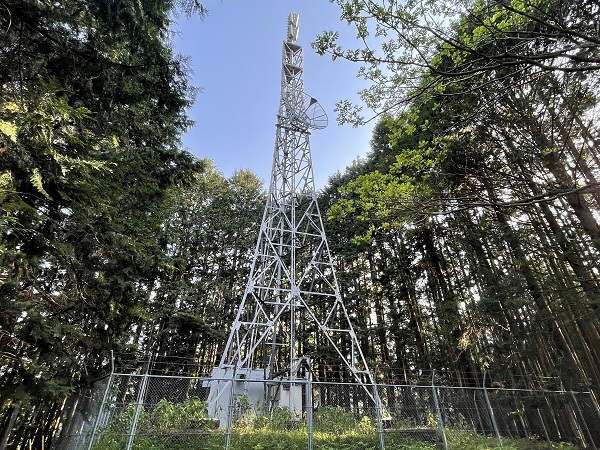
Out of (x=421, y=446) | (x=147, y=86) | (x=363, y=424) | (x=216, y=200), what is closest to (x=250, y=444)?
(x=363, y=424)

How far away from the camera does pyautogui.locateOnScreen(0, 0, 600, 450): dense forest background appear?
323 cm

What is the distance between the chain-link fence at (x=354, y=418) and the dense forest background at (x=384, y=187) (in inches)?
29.1

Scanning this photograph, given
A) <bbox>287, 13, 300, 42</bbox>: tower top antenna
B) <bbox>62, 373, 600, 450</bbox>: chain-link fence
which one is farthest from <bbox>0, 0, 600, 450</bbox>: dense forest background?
<bbox>287, 13, 300, 42</bbox>: tower top antenna

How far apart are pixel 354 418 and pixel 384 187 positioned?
464cm

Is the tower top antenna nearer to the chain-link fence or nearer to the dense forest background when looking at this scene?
the dense forest background

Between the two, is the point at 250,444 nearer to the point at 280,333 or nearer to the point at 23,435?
the point at 23,435

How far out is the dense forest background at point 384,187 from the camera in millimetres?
3232

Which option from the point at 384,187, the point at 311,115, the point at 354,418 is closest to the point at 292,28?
the point at 311,115

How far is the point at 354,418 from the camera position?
247 inches

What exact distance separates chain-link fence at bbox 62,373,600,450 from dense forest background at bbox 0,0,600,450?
2.42ft

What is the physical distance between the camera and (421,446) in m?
5.28

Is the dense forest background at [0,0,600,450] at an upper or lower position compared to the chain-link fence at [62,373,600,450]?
upper

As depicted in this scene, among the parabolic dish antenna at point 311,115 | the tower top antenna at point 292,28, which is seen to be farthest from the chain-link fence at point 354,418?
the tower top antenna at point 292,28

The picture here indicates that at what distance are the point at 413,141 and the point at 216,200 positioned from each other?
978 cm
